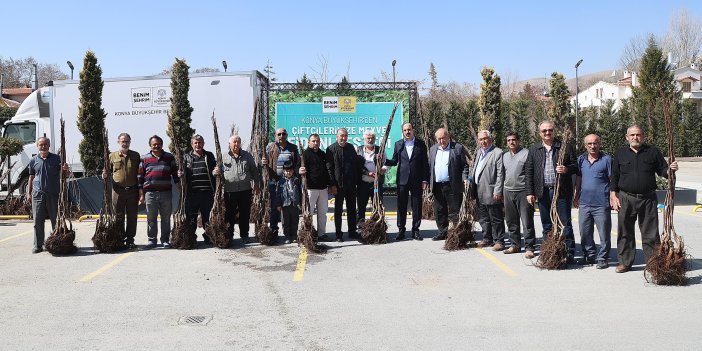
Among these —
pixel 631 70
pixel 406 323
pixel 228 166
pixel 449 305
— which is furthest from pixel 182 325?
pixel 631 70

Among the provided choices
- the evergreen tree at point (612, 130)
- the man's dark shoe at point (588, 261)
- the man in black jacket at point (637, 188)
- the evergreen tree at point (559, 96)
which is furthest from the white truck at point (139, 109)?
the evergreen tree at point (612, 130)

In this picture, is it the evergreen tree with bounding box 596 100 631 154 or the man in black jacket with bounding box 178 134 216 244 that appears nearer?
the man in black jacket with bounding box 178 134 216 244

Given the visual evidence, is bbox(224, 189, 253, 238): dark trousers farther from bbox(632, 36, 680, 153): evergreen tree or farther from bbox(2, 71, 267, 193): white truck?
bbox(632, 36, 680, 153): evergreen tree

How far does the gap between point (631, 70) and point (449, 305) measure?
76.7m

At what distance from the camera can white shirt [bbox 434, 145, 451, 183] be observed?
30.1 ft

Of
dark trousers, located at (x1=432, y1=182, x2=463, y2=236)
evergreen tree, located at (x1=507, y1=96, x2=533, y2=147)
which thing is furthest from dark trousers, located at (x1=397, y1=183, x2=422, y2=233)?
evergreen tree, located at (x1=507, y1=96, x2=533, y2=147)

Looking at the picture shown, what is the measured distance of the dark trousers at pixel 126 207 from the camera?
8984 mm

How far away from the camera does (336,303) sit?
5910 mm

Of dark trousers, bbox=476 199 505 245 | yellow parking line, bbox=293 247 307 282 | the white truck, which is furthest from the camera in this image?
the white truck

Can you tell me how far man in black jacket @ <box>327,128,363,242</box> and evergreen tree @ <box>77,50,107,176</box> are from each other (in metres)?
10.7

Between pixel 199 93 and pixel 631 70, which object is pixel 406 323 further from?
pixel 631 70

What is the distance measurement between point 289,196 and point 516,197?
Result: 11.2ft

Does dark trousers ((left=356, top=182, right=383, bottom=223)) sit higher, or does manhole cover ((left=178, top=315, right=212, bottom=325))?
dark trousers ((left=356, top=182, right=383, bottom=223))

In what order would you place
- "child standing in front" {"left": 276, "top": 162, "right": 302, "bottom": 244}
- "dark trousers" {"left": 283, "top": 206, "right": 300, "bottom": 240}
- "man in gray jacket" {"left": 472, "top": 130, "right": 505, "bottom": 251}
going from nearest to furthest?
"man in gray jacket" {"left": 472, "top": 130, "right": 505, "bottom": 251} < "child standing in front" {"left": 276, "top": 162, "right": 302, "bottom": 244} < "dark trousers" {"left": 283, "top": 206, "right": 300, "bottom": 240}
